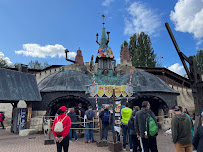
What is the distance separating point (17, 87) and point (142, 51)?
115 feet

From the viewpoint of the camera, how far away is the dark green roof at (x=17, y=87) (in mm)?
10641

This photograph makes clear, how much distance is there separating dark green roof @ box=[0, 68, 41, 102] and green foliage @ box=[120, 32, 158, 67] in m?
30.6

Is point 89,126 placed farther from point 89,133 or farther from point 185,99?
point 185,99

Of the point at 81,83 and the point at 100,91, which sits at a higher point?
the point at 81,83

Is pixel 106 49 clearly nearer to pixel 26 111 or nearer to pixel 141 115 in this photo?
pixel 26 111

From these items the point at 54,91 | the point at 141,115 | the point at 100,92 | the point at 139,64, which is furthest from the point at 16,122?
the point at 139,64

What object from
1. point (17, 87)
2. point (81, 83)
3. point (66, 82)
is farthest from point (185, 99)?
point (17, 87)

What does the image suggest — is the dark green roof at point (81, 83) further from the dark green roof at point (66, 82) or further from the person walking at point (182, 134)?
the person walking at point (182, 134)

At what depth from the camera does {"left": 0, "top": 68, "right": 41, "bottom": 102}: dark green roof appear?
34.9 feet

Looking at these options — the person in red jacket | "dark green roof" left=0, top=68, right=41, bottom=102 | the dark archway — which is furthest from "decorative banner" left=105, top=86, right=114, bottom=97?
the person in red jacket

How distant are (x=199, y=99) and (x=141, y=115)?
3941 millimetres

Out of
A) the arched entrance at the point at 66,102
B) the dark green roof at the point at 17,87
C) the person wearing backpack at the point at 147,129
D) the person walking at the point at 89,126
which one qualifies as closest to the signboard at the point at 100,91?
the person walking at the point at 89,126

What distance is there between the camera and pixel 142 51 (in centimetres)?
4188

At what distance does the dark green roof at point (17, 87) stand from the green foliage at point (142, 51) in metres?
30.6
